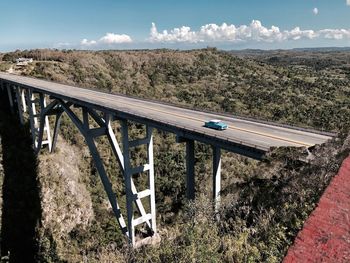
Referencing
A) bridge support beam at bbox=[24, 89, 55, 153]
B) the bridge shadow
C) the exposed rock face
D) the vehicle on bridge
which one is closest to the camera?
the vehicle on bridge

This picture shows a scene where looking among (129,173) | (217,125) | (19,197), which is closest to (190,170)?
(217,125)

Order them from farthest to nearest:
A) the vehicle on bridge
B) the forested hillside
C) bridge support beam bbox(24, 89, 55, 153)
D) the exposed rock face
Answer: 1. bridge support beam bbox(24, 89, 55, 153)
2. the exposed rock face
3. the vehicle on bridge
4. the forested hillside

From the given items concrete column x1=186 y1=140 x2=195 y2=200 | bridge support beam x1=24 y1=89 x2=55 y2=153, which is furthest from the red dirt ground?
bridge support beam x1=24 y1=89 x2=55 y2=153

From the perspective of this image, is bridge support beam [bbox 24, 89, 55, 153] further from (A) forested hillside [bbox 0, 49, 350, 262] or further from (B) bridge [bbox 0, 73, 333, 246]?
(B) bridge [bbox 0, 73, 333, 246]

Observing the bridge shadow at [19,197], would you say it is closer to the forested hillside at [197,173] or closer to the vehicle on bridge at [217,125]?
the forested hillside at [197,173]

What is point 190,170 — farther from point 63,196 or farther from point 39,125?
point 39,125

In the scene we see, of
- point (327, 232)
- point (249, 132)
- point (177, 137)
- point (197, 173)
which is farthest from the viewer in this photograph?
point (197, 173)
